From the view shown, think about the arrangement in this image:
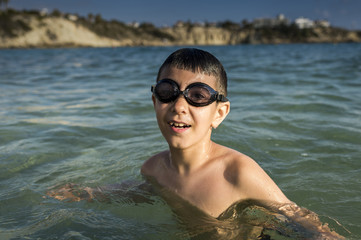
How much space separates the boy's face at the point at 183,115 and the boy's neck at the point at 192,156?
111 millimetres

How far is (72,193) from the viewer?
2.84 metres

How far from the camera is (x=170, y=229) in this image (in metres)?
2.33

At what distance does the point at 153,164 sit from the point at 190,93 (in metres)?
0.91

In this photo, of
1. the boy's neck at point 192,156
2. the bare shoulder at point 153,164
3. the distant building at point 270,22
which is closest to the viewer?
the boy's neck at point 192,156

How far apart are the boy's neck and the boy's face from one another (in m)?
0.11

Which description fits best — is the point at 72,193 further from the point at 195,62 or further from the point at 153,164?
the point at 195,62

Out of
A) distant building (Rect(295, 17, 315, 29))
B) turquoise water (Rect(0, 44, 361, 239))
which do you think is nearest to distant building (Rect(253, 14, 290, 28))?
distant building (Rect(295, 17, 315, 29))

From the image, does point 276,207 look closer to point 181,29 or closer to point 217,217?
point 217,217

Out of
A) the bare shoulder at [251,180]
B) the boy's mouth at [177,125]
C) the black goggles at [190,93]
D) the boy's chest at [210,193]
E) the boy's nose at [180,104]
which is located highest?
the black goggles at [190,93]

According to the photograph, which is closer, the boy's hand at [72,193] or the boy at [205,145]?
the boy at [205,145]

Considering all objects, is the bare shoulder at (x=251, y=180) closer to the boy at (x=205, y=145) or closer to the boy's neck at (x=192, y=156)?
the boy at (x=205, y=145)

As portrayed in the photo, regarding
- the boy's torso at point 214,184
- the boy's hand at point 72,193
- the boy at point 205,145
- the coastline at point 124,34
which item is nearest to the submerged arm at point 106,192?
the boy's hand at point 72,193

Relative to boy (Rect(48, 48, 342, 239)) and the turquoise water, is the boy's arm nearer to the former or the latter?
boy (Rect(48, 48, 342, 239))

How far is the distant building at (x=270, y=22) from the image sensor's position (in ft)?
497
